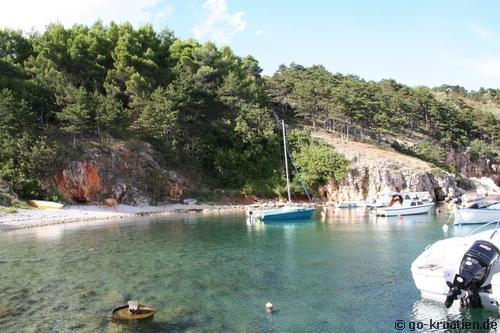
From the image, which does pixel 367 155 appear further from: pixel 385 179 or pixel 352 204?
pixel 352 204

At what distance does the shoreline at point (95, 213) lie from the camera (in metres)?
44.8

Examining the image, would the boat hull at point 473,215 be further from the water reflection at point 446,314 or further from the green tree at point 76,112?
the green tree at point 76,112

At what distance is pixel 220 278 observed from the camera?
74.4 ft

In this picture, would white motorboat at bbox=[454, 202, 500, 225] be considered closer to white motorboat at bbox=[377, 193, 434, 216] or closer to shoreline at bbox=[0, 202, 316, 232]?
white motorboat at bbox=[377, 193, 434, 216]

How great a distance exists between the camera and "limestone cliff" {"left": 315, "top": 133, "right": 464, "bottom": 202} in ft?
211

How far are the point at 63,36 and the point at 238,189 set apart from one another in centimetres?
3498

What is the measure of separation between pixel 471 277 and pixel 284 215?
31.1 metres

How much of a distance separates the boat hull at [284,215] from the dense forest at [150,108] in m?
17.9

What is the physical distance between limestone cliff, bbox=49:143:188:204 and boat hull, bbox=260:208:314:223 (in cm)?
1944

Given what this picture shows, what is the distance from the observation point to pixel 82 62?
6712cm

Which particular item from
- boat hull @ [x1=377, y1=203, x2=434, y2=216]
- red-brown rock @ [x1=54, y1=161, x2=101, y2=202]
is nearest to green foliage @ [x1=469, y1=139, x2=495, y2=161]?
boat hull @ [x1=377, y1=203, x2=434, y2=216]

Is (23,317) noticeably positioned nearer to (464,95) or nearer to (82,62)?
(82,62)

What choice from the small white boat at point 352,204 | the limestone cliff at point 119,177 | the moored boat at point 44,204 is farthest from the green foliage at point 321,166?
the moored boat at point 44,204

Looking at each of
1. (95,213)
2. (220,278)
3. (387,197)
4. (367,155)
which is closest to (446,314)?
(220,278)
